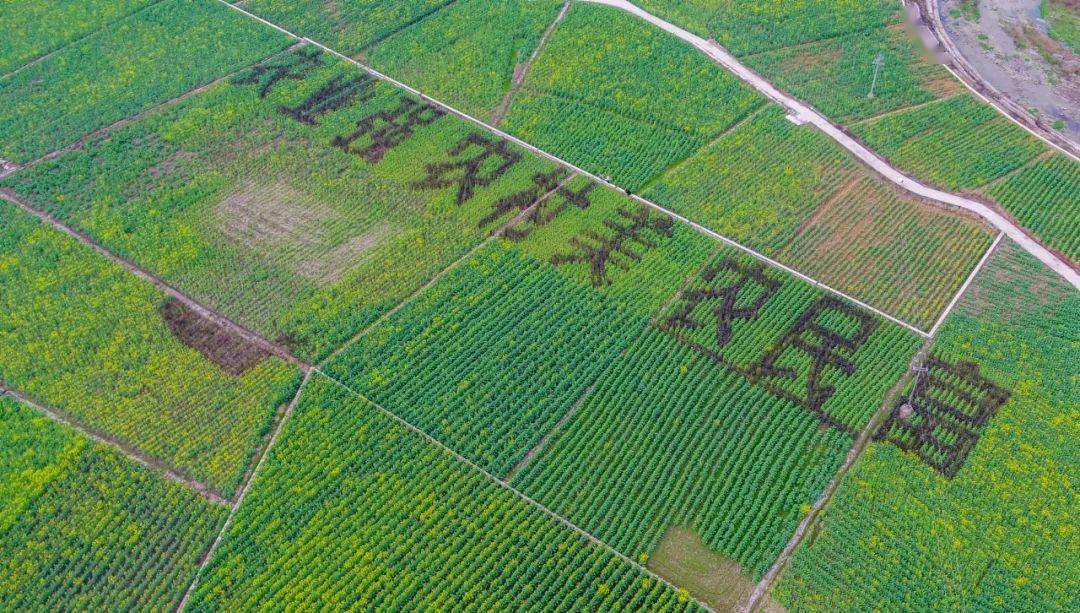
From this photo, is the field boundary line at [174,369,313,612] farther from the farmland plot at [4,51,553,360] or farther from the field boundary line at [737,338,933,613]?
the field boundary line at [737,338,933,613]

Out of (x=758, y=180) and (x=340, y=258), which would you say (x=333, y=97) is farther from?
(x=758, y=180)

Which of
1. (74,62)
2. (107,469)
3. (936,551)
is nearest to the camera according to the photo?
(936,551)

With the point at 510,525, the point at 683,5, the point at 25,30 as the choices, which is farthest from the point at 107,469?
the point at 683,5

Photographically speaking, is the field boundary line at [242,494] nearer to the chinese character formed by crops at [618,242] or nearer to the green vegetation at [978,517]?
the chinese character formed by crops at [618,242]

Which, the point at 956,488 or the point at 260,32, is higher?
the point at 260,32

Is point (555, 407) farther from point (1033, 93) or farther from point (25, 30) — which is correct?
point (25, 30)

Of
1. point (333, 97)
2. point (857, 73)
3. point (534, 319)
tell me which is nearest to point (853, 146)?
point (857, 73)

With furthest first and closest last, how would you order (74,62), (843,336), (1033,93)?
(74,62)
(1033,93)
(843,336)
